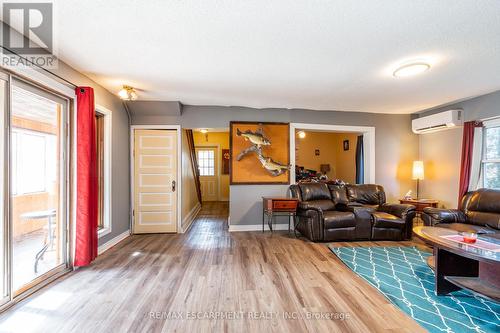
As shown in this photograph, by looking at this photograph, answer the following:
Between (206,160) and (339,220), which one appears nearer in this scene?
(339,220)

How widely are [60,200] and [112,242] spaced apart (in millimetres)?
1234

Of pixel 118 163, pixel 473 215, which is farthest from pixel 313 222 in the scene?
pixel 118 163

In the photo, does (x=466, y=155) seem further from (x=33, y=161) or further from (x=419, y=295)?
(x=33, y=161)

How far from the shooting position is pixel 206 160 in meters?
8.41

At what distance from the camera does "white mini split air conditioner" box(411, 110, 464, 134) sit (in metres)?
4.04

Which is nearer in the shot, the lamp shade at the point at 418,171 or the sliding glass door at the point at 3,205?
the sliding glass door at the point at 3,205

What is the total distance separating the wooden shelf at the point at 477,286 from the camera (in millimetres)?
1858

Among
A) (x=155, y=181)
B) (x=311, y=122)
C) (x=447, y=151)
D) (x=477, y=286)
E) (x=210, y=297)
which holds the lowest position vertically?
(x=210, y=297)

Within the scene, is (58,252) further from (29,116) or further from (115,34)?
(115,34)

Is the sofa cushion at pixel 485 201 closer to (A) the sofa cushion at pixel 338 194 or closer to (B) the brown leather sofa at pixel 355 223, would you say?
(B) the brown leather sofa at pixel 355 223

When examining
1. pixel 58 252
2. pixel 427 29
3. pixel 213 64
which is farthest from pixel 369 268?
pixel 58 252

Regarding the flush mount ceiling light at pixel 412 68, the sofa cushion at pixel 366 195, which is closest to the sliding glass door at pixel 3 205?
the flush mount ceiling light at pixel 412 68

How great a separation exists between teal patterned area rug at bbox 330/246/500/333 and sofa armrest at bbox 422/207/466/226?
510 mm

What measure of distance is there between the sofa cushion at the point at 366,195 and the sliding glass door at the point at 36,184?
4.65 m
